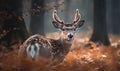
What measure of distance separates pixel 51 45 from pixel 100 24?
8798 mm

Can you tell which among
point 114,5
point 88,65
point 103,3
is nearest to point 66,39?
point 88,65

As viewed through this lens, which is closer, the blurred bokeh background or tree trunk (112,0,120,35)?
the blurred bokeh background

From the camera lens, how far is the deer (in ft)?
34.1

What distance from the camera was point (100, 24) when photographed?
64.8ft

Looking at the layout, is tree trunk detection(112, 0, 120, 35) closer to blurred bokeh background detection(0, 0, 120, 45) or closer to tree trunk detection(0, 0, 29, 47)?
blurred bokeh background detection(0, 0, 120, 45)

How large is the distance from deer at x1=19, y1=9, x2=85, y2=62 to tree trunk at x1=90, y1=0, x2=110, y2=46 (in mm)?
7012

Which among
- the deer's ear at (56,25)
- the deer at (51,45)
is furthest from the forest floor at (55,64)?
the deer's ear at (56,25)

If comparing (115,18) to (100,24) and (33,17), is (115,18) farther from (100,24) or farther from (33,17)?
(100,24)

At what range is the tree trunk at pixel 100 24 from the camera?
19.1 metres

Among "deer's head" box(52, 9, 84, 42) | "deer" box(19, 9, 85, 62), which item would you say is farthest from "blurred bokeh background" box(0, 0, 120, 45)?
"deer" box(19, 9, 85, 62)

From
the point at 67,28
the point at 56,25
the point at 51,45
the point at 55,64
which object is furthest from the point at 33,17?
the point at 55,64

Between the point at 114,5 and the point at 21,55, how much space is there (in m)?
35.8

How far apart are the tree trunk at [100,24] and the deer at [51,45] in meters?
7.01

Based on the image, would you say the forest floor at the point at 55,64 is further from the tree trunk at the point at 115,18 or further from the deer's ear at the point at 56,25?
the tree trunk at the point at 115,18
